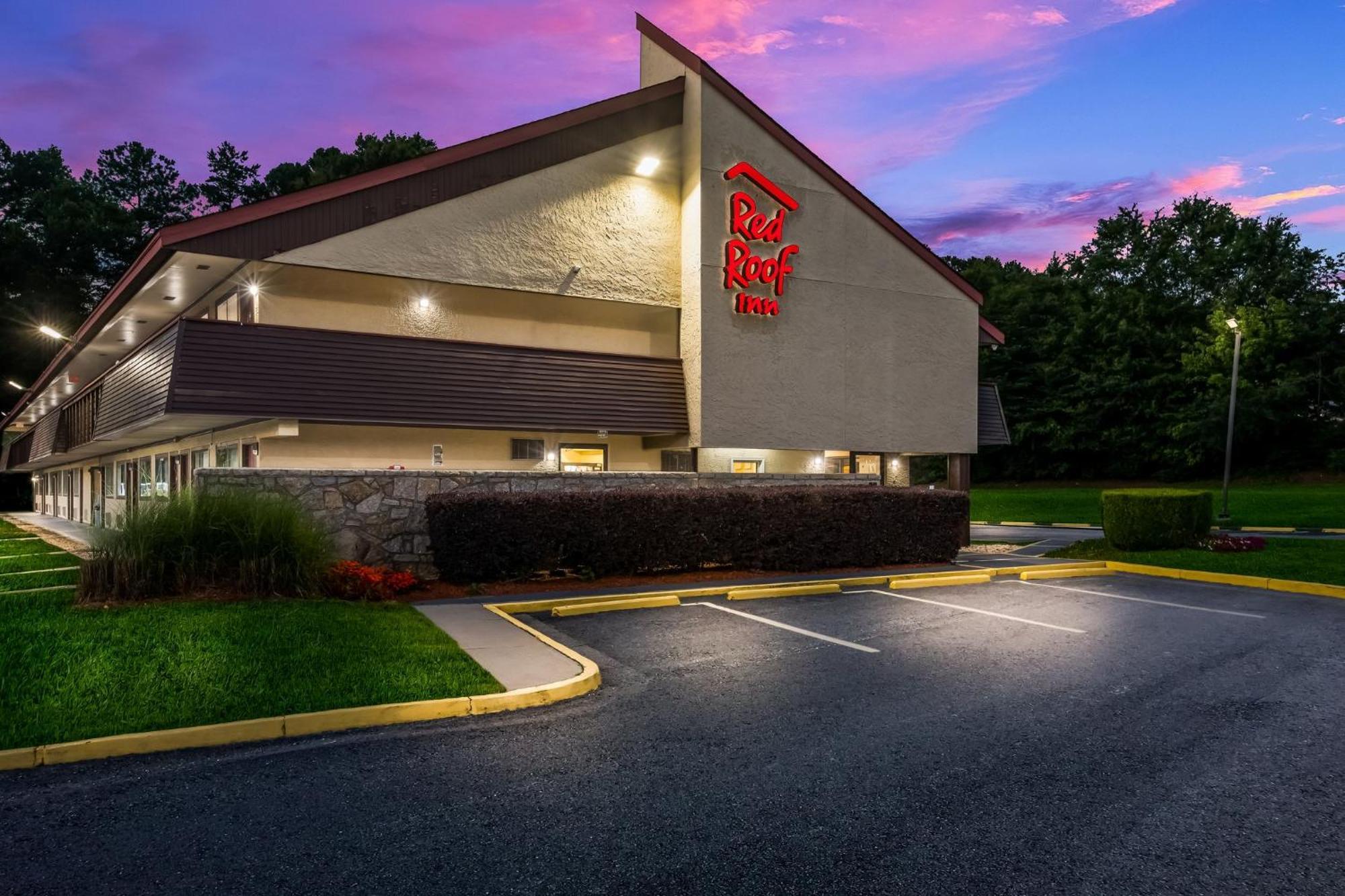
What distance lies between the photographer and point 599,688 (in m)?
7.29

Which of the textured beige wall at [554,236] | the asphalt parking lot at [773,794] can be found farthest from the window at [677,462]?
the asphalt parking lot at [773,794]

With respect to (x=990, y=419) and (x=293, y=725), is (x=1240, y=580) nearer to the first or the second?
(x=990, y=419)

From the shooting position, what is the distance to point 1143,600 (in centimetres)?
1260

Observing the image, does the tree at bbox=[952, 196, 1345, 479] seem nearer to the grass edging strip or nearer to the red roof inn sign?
the red roof inn sign

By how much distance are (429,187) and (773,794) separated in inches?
581

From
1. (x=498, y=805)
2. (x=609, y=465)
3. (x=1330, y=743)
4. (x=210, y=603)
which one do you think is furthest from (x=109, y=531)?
(x=1330, y=743)

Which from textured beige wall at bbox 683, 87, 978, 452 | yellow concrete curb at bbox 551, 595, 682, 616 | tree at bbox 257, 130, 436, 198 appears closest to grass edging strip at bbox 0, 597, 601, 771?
yellow concrete curb at bbox 551, 595, 682, 616

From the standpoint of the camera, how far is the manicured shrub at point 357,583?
11422 mm

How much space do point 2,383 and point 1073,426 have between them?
71239mm

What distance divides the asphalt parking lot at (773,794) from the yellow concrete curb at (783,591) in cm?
434

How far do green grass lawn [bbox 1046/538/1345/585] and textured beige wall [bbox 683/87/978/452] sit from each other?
4859 millimetres

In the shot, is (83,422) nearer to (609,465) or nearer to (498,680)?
(609,465)

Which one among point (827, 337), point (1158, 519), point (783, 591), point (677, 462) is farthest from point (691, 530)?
point (1158, 519)

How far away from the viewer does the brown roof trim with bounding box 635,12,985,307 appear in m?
18.6
